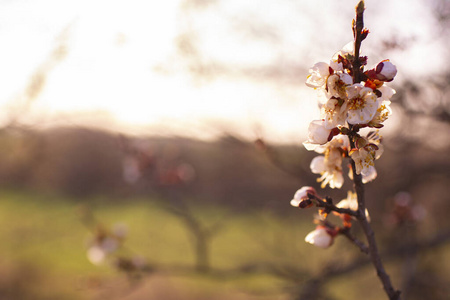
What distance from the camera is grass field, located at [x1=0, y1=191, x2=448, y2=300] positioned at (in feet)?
11.1

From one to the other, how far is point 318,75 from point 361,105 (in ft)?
0.40

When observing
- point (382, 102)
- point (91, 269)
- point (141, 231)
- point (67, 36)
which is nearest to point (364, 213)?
point (382, 102)

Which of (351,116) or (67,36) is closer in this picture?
(351,116)

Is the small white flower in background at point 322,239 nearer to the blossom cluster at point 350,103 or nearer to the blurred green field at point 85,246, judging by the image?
the blossom cluster at point 350,103

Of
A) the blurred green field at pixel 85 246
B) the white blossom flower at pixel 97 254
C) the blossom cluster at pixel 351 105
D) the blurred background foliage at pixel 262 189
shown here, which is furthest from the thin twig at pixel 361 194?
the white blossom flower at pixel 97 254

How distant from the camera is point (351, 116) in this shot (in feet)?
2.92

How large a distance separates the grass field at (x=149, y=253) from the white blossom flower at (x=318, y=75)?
4.42 feet

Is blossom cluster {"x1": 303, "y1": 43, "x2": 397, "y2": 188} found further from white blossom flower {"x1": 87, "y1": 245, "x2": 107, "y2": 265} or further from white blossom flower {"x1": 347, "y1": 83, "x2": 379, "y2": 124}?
white blossom flower {"x1": 87, "y1": 245, "x2": 107, "y2": 265}

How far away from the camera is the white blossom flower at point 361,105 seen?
88 cm

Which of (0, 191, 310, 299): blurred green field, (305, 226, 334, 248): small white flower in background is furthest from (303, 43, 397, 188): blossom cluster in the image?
(0, 191, 310, 299): blurred green field

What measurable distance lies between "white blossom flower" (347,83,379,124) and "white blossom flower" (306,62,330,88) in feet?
0.25

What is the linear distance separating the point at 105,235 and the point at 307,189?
2073mm

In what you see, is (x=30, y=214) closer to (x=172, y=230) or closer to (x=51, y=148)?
(x=51, y=148)

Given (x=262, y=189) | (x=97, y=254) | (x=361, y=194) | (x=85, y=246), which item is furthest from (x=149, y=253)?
(x=361, y=194)
